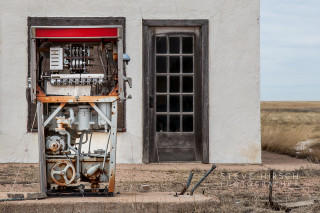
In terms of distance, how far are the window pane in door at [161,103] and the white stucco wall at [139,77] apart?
1.13 feet

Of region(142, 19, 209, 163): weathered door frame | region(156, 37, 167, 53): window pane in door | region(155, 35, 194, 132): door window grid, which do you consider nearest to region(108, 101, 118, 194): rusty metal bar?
region(142, 19, 209, 163): weathered door frame

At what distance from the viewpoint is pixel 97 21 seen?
12.0 metres

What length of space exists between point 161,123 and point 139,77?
93 centimetres

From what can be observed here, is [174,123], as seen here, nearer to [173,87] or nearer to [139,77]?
[173,87]

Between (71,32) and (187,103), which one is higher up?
(71,32)

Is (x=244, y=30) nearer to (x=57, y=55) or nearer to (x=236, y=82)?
(x=236, y=82)

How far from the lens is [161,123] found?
476 inches

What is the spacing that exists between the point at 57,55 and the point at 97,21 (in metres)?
5.12

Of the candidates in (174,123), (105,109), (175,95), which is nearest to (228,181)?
(174,123)

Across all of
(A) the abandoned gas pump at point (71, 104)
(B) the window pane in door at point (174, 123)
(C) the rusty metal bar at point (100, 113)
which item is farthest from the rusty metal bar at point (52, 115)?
(B) the window pane in door at point (174, 123)

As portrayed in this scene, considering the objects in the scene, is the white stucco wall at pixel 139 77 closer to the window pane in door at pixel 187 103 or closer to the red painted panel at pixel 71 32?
the window pane in door at pixel 187 103

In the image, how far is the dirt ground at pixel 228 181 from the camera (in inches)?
302

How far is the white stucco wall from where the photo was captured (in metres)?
12.0

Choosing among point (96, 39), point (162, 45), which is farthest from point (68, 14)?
point (96, 39)
